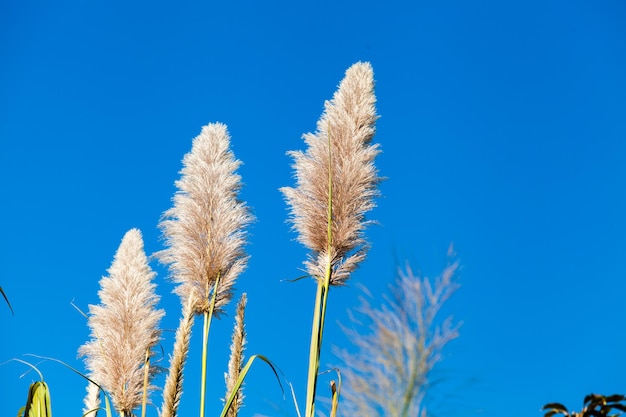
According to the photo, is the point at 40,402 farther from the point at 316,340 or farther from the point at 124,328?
the point at 124,328

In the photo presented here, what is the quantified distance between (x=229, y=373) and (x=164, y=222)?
991mm

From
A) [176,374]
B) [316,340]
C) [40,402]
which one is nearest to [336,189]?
[316,340]

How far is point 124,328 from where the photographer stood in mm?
3602

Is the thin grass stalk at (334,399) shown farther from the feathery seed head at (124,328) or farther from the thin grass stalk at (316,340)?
the feathery seed head at (124,328)

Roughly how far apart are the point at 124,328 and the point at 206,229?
697 millimetres

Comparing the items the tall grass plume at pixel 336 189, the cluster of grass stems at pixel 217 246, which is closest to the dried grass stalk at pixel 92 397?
the cluster of grass stems at pixel 217 246

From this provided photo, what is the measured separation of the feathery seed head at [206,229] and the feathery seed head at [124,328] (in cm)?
33

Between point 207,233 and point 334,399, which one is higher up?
point 207,233

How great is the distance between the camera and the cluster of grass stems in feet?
9.93

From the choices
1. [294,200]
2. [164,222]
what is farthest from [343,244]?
[164,222]

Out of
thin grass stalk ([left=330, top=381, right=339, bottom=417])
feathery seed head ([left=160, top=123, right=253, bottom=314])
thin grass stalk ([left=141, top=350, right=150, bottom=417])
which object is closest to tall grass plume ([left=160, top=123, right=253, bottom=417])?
feathery seed head ([left=160, top=123, right=253, bottom=314])

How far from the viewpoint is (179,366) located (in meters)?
3.29

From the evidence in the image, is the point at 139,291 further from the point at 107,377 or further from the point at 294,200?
the point at 294,200

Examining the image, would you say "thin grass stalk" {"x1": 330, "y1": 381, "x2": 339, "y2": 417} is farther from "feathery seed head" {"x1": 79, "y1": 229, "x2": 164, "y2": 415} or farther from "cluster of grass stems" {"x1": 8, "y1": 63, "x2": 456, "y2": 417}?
"feathery seed head" {"x1": 79, "y1": 229, "x2": 164, "y2": 415}
